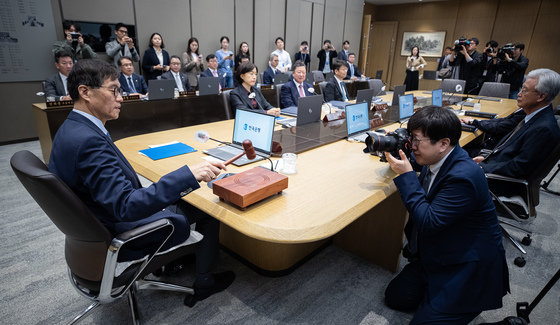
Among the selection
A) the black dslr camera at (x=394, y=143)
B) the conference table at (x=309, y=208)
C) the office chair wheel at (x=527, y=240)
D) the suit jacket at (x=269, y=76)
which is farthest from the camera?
the suit jacket at (x=269, y=76)

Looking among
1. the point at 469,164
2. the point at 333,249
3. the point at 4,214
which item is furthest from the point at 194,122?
the point at 469,164

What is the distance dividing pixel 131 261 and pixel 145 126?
3093 mm

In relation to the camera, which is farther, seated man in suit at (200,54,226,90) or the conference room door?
the conference room door

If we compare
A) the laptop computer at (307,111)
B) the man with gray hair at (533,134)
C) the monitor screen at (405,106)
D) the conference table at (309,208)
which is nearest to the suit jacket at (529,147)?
the man with gray hair at (533,134)

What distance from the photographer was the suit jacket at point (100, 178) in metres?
1.18

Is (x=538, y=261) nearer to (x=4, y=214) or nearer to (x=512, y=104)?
(x=512, y=104)

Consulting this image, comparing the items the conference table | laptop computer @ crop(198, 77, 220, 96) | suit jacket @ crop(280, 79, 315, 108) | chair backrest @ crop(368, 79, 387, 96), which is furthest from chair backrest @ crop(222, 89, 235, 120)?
chair backrest @ crop(368, 79, 387, 96)

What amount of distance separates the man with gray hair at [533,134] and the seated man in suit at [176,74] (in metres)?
4.64

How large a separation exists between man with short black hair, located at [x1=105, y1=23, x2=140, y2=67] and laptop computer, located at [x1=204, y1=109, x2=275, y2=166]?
4.20m

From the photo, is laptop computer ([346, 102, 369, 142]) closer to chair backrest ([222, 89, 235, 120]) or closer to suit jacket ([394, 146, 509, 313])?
suit jacket ([394, 146, 509, 313])

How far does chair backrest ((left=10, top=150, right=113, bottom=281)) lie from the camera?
1.05 m

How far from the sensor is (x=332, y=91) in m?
4.45

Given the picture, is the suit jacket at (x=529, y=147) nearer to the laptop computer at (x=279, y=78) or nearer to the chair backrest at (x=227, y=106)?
Result: the chair backrest at (x=227, y=106)

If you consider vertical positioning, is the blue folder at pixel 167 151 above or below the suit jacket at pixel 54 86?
below
